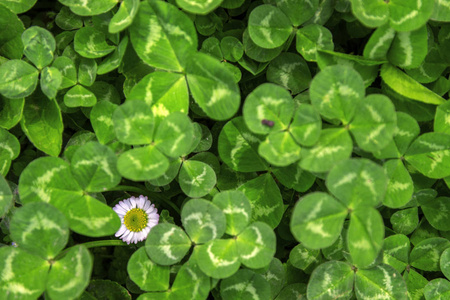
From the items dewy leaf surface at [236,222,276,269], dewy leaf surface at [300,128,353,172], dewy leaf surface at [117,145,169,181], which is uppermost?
dewy leaf surface at [300,128,353,172]

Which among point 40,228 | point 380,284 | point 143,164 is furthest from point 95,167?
Answer: point 380,284

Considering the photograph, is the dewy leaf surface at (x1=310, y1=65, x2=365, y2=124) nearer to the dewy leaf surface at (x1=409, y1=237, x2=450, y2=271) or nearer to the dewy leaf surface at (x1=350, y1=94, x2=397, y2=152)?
the dewy leaf surface at (x1=350, y1=94, x2=397, y2=152)

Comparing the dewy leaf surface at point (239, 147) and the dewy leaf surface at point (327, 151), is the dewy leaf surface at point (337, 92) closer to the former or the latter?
the dewy leaf surface at point (327, 151)

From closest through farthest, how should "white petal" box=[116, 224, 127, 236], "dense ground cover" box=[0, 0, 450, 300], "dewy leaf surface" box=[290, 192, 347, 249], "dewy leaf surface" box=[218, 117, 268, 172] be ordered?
"dewy leaf surface" box=[290, 192, 347, 249], "dense ground cover" box=[0, 0, 450, 300], "dewy leaf surface" box=[218, 117, 268, 172], "white petal" box=[116, 224, 127, 236]

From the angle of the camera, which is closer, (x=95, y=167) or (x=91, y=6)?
(x=95, y=167)

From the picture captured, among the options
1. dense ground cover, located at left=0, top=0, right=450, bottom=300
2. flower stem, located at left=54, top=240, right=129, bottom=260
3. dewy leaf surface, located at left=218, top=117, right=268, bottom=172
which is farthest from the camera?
dewy leaf surface, located at left=218, top=117, right=268, bottom=172

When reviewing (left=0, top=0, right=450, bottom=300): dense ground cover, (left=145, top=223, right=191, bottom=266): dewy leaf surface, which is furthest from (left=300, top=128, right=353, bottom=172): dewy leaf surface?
(left=145, top=223, right=191, bottom=266): dewy leaf surface

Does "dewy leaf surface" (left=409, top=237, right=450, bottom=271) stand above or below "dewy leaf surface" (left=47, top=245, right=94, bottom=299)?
below

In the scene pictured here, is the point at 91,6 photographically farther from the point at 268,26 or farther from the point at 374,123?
the point at 374,123

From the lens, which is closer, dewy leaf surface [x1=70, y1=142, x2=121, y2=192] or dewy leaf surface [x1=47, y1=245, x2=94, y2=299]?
dewy leaf surface [x1=47, y1=245, x2=94, y2=299]
